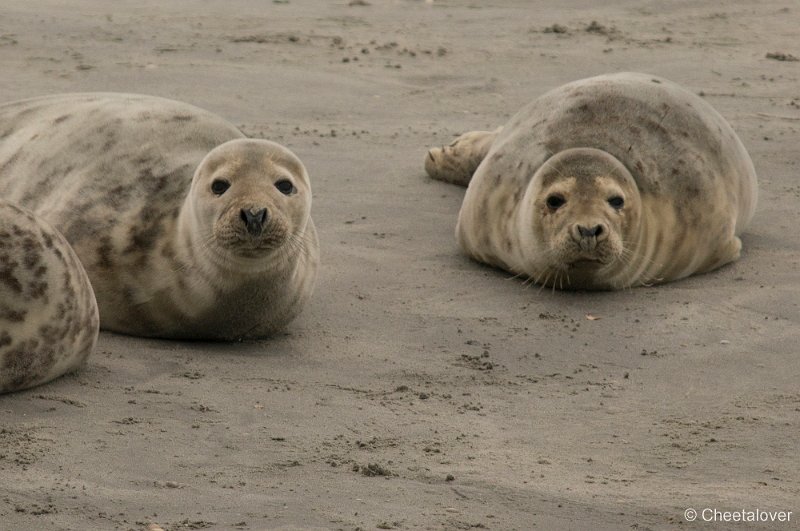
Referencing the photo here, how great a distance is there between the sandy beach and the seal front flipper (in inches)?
3.8

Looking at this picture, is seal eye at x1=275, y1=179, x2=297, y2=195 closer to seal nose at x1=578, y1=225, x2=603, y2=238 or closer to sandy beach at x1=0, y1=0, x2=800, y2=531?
sandy beach at x1=0, y1=0, x2=800, y2=531

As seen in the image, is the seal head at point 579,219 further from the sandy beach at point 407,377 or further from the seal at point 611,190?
the sandy beach at point 407,377

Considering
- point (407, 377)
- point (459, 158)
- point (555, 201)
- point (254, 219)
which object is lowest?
point (407, 377)

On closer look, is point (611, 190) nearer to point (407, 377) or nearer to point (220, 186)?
point (407, 377)

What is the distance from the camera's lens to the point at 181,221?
559cm

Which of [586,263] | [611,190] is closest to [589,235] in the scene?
→ [586,263]

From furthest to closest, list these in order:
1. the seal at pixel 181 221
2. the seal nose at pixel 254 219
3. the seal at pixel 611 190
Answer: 1. the seal at pixel 611 190
2. the seal at pixel 181 221
3. the seal nose at pixel 254 219

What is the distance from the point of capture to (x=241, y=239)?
5.32 meters

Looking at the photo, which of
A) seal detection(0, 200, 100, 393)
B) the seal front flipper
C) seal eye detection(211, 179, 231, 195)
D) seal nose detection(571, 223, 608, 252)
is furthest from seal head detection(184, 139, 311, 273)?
the seal front flipper

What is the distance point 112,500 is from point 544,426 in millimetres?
1413

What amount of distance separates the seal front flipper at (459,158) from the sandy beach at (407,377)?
0.10 m

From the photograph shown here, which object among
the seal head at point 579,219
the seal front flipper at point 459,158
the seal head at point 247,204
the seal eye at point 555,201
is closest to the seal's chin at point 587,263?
the seal head at point 579,219

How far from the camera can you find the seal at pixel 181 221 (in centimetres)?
540

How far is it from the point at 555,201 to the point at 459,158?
1.57 meters
